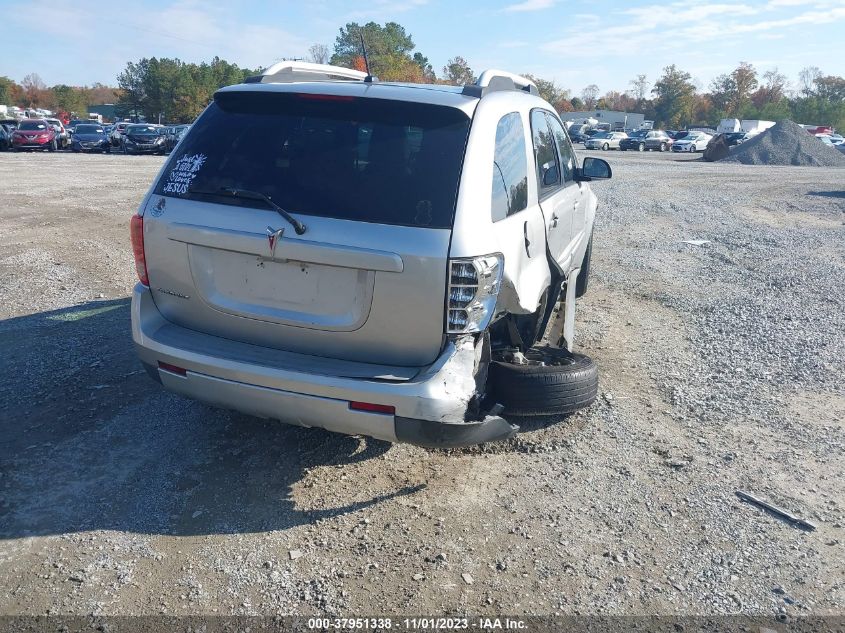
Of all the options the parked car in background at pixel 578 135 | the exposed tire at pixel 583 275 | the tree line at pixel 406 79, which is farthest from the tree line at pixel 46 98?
the exposed tire at pixel 583 275

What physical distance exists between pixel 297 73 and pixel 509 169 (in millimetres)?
1678

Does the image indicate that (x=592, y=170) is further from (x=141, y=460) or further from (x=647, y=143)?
(x=647, y=143)

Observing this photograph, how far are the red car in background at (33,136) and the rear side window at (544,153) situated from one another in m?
36.7

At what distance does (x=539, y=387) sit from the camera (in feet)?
13.7

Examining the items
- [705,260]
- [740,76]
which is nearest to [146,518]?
[705,260]

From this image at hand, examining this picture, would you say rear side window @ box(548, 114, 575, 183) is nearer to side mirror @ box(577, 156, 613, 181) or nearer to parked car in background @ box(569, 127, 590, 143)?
side mirror @ box(577, 156, 613, 181)

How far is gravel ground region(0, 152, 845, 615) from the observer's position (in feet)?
10.1

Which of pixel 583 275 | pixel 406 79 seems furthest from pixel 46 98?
pixel 583 275

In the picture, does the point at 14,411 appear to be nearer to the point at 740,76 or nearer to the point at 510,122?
the point at 510,122

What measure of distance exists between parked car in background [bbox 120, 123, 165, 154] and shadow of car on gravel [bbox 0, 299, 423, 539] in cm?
3300

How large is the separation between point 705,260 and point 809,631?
7.85 meters

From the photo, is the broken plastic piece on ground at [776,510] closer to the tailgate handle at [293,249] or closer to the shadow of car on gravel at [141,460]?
the shadow of car on gravel at [141,460]

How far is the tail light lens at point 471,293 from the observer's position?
3217mm

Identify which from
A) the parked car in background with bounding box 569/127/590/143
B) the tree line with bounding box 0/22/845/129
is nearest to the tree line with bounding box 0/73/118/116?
the tree line with bounding box 0/22/845/129
